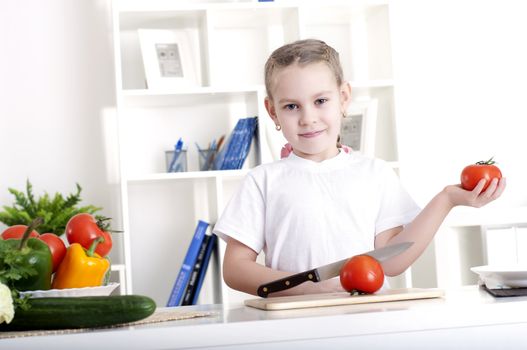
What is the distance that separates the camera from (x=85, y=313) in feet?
4.61

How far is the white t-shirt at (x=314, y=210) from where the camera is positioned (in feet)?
6.81

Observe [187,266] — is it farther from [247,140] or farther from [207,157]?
[247,140]

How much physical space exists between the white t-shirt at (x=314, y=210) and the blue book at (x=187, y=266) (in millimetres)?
1470

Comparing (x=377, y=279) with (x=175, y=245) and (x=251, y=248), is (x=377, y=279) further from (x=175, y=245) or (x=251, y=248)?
(x=175, y=245)

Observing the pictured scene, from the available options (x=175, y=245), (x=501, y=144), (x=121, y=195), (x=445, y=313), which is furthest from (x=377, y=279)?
(x=501, y=144)

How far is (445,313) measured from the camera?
4.61 feet

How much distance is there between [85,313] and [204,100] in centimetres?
249

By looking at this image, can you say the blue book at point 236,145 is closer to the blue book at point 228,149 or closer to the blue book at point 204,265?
the blue book at point 228,149

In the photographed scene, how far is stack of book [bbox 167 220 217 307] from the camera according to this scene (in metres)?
3.59

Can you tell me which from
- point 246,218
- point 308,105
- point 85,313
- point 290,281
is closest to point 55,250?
point 85,313

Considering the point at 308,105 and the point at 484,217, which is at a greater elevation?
the point at 308,105

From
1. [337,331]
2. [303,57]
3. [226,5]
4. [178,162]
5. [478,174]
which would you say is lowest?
[337,331]

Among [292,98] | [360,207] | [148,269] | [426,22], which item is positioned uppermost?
[426,22]

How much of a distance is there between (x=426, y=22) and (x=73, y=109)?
1.67 meters
